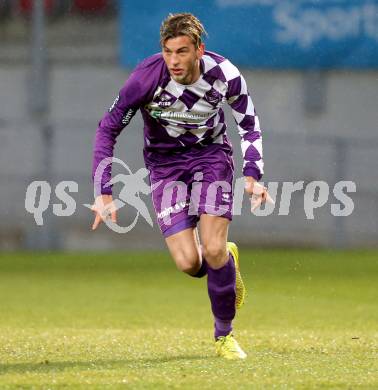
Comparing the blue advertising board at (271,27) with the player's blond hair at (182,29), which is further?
the blue advertising board at (271,27)

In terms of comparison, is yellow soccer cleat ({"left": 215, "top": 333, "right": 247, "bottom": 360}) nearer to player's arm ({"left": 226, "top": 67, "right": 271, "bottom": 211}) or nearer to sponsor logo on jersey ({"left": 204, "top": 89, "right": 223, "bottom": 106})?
player's arm ({"left": 226, "top": 67, "right": 271, "bottom": 211})

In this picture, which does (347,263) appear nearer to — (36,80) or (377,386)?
(36,80)

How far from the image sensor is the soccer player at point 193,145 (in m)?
6.78

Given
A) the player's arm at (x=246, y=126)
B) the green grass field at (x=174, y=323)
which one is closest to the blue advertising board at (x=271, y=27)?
the green grass field at (x=174, y=323)

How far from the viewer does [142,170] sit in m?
16.6

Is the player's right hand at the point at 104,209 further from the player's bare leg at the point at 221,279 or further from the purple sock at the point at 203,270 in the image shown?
the purple sock at the point at 203,270

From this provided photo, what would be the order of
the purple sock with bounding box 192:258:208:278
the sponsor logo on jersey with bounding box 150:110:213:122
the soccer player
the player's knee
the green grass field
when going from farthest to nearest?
the purple sock with bounding box 192:258:208:278 < the sponsor logo on jersey with bounding box 150:110:213:122 < the player's knee < the soccer player < the green grass field

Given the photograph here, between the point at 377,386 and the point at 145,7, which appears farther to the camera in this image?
the point at 145,7

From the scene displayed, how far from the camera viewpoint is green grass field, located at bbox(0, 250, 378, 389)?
19.9 feet

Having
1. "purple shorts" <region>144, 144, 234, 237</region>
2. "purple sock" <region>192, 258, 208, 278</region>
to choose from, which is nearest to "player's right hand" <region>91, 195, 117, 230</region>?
"purple shorts" <region>144, 144, 234, 237</region>

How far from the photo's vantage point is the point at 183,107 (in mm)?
6988

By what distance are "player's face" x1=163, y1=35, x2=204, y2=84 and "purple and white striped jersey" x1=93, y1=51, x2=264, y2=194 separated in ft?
0.56

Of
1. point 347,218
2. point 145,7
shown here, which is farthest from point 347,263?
point 145,7

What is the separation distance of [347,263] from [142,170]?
3.24 m
